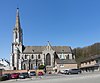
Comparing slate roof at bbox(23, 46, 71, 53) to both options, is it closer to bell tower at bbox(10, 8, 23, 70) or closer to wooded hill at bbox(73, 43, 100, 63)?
bell tower at bbox(10, 8, 23, 70)

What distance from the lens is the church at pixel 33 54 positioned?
138875 millimetres

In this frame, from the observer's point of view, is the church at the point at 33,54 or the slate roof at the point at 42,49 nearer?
the church at the point at 33,54

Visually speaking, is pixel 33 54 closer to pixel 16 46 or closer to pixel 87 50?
pixel 16 46

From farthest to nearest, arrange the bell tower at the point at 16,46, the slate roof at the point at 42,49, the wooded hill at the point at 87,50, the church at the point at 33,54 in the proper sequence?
1. the wooded hill at the point at 87,50
2. the slate roof at the point at 42,49
3. the bell tower at the point at 16,46
4. the church at the point at 33,54

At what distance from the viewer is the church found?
139 m

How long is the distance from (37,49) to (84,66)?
4082cm

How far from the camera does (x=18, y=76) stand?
63.6 metres

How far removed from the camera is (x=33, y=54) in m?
147

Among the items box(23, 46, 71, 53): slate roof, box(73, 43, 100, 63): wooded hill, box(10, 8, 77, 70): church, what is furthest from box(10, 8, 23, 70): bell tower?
box(73, 43, 100, 63): wooded hill

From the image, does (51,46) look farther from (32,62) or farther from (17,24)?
(17,24)

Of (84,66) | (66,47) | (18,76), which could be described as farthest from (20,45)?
(18,76)

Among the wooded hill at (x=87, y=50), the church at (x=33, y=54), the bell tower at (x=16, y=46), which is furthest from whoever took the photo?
the wooded hill at (x=87, y=50)

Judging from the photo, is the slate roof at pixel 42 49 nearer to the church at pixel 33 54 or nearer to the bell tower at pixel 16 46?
the church at pixel 33 54

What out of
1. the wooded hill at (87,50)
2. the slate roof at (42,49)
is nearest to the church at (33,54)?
the slate roof at (42,49)
